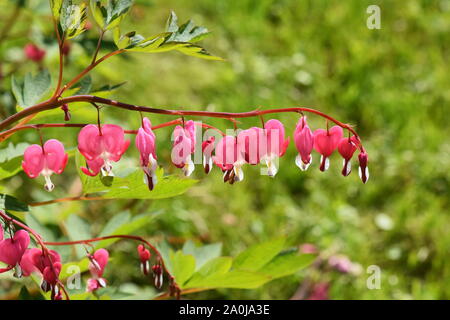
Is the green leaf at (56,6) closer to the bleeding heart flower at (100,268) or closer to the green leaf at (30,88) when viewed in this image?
the green leaf at (30,88)

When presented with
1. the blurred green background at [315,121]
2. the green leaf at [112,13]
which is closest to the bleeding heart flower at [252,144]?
the green leaf at [112,13]

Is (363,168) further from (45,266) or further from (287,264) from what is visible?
(45,266)

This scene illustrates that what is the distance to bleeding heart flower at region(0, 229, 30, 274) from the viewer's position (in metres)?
0.91

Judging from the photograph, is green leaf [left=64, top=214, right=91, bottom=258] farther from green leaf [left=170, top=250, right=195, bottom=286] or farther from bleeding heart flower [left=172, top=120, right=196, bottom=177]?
bleeding heart flower [left=172, top=120, right=196, bottom=177]

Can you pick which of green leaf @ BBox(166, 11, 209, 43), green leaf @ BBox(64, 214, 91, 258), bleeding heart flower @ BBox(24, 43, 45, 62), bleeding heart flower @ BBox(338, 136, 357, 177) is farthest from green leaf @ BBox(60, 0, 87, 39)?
bleeding heart flower @ BBox(24, 43, 45, 62)

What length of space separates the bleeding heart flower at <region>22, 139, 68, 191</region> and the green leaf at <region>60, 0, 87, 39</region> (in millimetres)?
185

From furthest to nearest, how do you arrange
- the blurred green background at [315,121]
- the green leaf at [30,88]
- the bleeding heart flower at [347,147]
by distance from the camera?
the blurred green background at [315,121] < the green leaf at [30,88] < the bleeding heart flower at [347,147]

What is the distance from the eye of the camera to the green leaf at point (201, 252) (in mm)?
1431

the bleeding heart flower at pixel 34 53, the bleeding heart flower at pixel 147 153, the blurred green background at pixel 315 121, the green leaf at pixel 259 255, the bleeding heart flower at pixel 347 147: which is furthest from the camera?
the blurred green background at pixel 315 121

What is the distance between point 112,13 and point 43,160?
10.2 inches

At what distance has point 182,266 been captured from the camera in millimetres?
1265

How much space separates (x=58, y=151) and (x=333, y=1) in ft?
9.88

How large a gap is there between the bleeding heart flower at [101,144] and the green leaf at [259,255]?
0.45m
